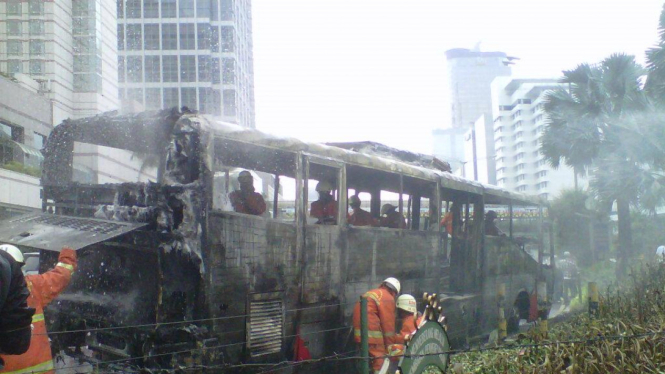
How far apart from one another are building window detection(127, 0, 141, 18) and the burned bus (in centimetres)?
3219

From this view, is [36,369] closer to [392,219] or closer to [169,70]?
[392,219]

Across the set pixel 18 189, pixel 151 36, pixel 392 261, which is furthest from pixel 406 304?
pixel 151 36

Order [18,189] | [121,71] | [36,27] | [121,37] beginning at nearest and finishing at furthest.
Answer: [18,189] < [36,27] < [121,71] < [121,37]

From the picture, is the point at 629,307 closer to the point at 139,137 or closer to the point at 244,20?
the point at 139,137

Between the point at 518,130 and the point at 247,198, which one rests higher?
the point at 518,130

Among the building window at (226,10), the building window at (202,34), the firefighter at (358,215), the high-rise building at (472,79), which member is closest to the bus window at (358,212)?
the firefighter at (358,215)

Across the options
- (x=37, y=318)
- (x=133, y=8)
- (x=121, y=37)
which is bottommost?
(x=37, y=318)

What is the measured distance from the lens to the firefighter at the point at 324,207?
7.32 m

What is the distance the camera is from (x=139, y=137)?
6.45 metres

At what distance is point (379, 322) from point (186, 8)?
37521 mm

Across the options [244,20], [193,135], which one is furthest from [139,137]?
[244,20]

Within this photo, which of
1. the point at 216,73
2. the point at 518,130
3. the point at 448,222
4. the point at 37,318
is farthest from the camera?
the point at 518,130

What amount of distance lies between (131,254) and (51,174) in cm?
165

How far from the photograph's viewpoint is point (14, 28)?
→ 75.2 ft
